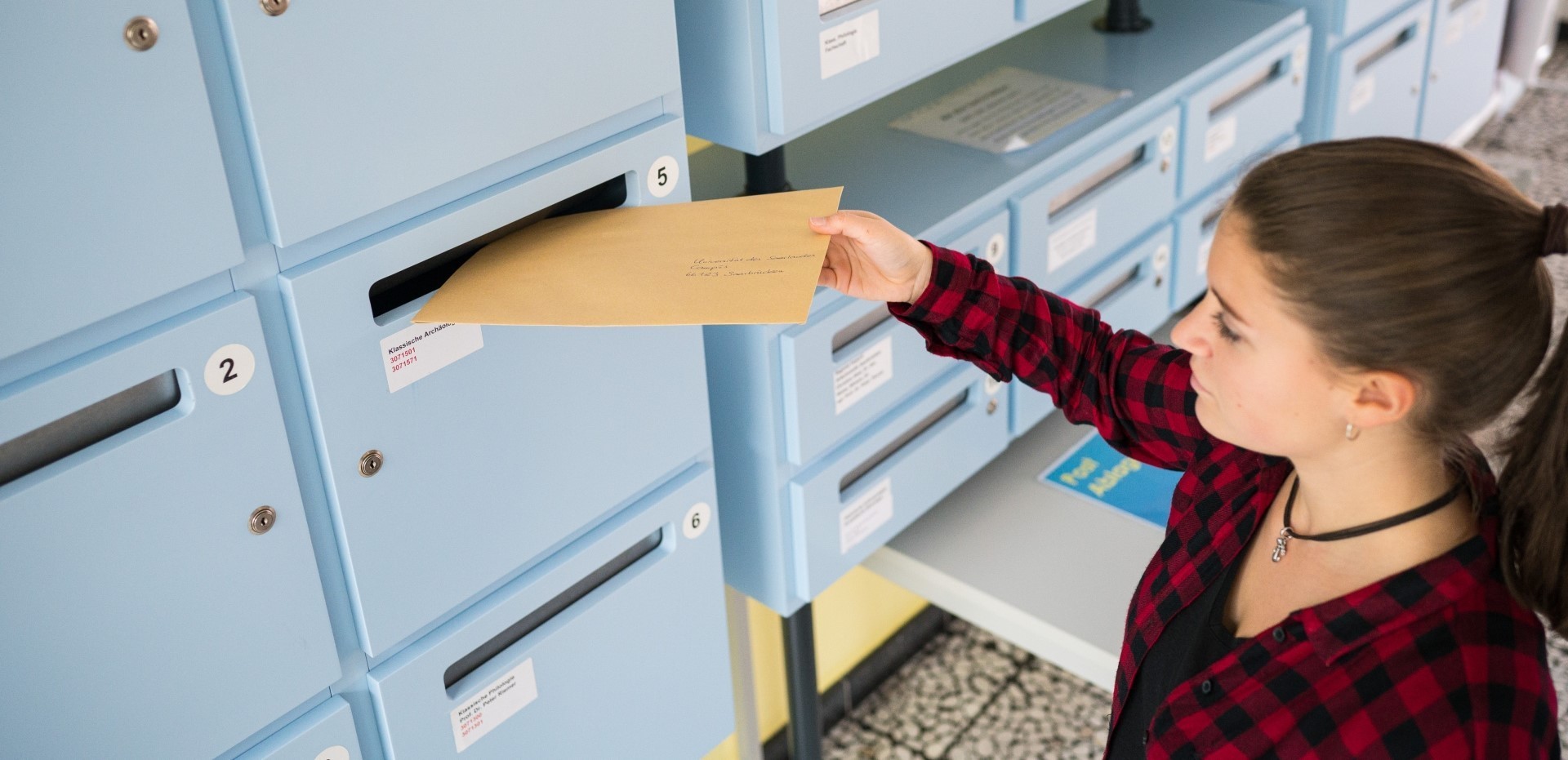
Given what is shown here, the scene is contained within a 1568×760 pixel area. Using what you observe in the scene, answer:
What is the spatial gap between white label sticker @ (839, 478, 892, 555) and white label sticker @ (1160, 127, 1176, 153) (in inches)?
24.0

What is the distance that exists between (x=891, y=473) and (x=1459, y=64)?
1847 mm

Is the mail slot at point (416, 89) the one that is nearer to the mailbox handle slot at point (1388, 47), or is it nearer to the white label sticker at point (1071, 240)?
the white label sticker at point (1071, 240)

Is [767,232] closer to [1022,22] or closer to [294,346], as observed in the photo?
[294,346]

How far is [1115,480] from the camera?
1.86 meters

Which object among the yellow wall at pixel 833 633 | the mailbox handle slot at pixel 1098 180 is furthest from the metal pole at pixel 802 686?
the mailbox handle slot at pixel 1098 180

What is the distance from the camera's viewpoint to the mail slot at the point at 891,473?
1.47m

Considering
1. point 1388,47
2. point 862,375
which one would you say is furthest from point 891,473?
point 1388,47

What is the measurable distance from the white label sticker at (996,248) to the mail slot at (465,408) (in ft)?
1.49

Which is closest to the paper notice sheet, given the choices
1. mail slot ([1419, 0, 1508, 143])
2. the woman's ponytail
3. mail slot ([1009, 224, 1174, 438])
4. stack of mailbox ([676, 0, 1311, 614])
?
stack of mailbox ([676, 0, 1311, 614])

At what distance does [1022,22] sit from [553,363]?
2.39ft

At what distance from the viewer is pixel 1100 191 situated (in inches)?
66.9

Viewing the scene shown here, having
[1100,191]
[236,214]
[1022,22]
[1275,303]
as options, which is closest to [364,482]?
[236,214]

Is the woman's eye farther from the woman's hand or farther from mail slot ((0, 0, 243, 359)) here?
mail slot ((0, 0, 243, 359))

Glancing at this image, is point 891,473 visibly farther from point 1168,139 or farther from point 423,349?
point 423,349
